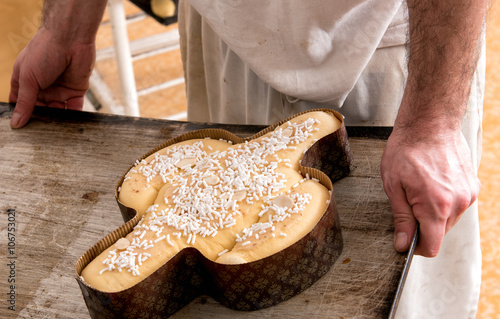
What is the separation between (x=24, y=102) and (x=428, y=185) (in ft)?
3.04

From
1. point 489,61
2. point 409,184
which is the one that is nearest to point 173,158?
point 409,184

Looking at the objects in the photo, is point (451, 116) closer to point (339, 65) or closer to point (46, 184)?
point (339, 65)

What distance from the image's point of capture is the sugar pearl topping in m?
0.80

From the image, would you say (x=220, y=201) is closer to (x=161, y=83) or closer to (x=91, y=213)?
(x=91, y=213)

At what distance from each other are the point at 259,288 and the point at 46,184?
0.54 m

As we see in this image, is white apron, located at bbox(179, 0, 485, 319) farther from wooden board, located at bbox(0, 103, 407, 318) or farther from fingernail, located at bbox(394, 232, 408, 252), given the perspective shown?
fingernail, located at bbox(394, 232, 408, 252)

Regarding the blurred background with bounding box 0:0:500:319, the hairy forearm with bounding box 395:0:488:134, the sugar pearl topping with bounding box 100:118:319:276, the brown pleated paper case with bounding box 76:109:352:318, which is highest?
the hairy forearm with bounding box 395:0:488:134

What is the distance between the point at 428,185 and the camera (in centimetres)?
83

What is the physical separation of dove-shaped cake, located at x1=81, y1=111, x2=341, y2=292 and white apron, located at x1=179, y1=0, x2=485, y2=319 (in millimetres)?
110

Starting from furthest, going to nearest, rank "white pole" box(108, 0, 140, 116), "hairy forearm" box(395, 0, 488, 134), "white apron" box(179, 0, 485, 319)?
"white pole" box(108, 0, 140, 116), "white apron" box(179, 0, 485, 319), "hairy forearm" box(395, 0, 488, 134)

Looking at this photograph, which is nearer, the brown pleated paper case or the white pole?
the brown pleated paper case

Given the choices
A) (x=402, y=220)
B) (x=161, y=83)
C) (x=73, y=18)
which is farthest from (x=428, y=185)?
(x=161, y=83)

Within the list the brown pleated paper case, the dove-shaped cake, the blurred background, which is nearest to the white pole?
the blurred background

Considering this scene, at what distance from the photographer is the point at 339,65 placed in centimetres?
102
